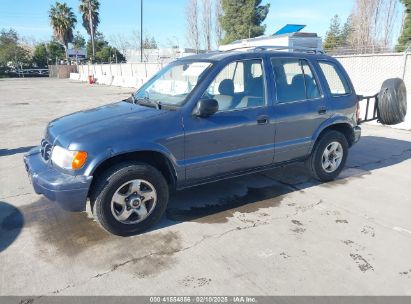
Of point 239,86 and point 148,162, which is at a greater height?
point 239,86

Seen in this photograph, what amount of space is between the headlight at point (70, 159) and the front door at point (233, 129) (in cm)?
108

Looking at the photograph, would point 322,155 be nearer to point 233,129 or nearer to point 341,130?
point 341,130

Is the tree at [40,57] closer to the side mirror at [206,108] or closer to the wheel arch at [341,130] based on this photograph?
the wheel arch at [341,130]

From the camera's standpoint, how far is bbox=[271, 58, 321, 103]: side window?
441 cm

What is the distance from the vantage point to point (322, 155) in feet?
16.4

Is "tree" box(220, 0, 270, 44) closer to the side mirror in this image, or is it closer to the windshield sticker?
the windshield sticker

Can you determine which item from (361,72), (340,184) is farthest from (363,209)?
(361,72)

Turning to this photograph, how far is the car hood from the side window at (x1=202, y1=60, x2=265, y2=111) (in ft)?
2.41

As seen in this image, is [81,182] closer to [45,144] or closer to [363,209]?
[45,144]

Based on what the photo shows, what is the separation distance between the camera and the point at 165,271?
306 centimetres

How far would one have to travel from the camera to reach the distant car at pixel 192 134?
133 inches

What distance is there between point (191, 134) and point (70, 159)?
1.24 meters

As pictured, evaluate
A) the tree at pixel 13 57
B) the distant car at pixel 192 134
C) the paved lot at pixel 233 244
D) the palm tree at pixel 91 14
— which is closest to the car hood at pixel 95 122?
the distant car at pixel 192 134

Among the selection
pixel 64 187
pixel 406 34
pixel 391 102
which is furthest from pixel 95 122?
pixel 406 34
